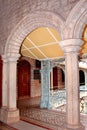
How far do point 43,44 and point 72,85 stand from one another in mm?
2305

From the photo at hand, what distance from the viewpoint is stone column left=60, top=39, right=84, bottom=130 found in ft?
10.7

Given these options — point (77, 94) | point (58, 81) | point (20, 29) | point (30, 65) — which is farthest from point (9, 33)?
point (58, 81)

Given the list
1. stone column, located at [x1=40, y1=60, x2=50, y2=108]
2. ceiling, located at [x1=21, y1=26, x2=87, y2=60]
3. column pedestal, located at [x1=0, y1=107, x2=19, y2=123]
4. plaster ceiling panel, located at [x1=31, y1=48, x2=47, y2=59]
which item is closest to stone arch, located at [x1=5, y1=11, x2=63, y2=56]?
ceiling, located at [x1=21, y1=26, x2=87, y2=60]

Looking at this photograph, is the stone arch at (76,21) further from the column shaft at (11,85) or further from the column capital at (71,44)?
the column shaft at (11,85)

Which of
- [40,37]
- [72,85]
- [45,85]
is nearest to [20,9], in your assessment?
[40,37]

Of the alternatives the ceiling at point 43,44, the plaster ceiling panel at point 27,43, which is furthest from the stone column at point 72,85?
the plaster ceiling panel at point 27,43

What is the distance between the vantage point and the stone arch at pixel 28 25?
3695 millimetres

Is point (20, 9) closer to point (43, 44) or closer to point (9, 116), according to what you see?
point (43, 44)

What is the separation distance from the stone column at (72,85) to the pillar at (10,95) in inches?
75.9

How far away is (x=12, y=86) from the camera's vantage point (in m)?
4.84

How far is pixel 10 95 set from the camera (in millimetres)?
4793

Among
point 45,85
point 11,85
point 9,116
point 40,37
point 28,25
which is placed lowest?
point 9,116

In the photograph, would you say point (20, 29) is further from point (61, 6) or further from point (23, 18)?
point (61, 6)

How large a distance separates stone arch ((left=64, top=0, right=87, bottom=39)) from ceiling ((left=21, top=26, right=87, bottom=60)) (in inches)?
36.1
